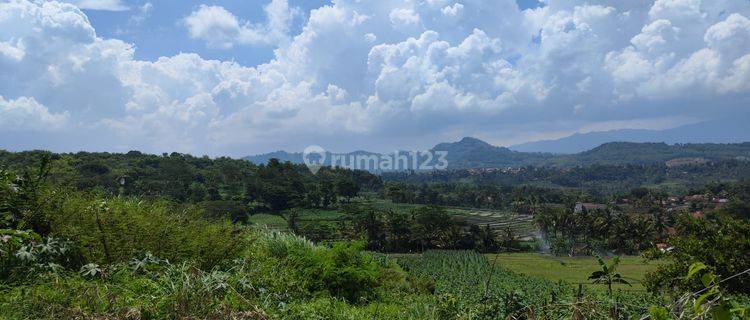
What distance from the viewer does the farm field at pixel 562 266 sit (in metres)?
51.1

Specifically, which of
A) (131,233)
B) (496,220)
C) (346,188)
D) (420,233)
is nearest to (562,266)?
(420,233)

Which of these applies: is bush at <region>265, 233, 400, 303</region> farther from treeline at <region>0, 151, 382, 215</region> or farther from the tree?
the tree

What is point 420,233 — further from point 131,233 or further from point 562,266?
point 131,233

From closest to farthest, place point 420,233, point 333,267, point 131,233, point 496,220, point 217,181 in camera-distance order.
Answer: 1. point 131,233
2. point 333,267
3. point 420,233
4. point 217,181
5. point 496,220

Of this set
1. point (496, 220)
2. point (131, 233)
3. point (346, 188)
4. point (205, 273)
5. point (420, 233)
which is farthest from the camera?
point (496, 220)

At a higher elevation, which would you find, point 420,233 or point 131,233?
point 131,233

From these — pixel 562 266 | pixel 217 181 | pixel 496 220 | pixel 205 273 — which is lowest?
pixel 562 266

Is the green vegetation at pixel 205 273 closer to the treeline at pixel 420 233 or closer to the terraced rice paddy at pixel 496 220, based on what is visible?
the treeline at pixel 420 233

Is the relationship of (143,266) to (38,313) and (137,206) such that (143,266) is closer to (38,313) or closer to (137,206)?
(38,313)

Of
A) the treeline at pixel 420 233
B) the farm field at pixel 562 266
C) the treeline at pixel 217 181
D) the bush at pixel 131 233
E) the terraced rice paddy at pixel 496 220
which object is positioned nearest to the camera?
the bush at pixel 131 233

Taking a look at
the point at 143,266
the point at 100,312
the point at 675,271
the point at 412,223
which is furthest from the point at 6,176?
the point at 412,223

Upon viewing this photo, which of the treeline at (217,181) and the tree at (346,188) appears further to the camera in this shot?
the tree at (346,188)

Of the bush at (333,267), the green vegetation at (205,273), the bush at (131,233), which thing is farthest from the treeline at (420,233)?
the bush at (131,233)

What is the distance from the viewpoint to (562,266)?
58406 mm
